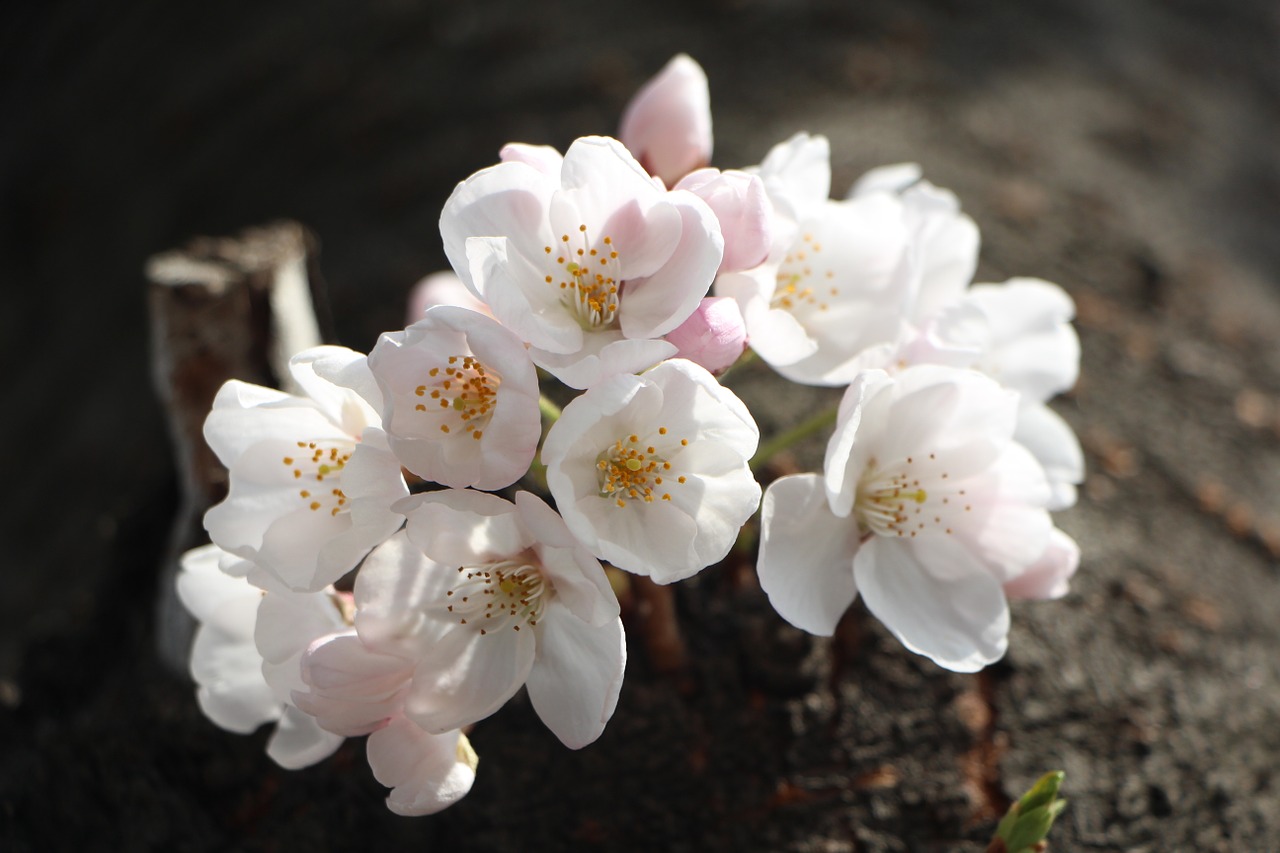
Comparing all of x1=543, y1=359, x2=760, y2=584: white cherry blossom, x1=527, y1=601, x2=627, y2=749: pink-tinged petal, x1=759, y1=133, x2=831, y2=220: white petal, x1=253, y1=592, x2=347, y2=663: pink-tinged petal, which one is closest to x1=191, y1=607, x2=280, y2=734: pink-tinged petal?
x1=253, y1=592, x2=347, y2=663: pink-tinged petal

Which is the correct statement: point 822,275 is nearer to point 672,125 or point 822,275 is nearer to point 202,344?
point 672,125

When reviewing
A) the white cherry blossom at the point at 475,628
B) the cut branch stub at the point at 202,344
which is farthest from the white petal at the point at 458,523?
the cut branch stub at the point at 202,344

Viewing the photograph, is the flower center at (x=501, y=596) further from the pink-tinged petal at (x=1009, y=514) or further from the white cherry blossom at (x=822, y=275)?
the pink-tinged petal at (x=1009, y=514)

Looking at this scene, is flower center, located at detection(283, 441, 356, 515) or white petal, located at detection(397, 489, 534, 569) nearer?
white petal, located at detection(397, 489, 534, 569)

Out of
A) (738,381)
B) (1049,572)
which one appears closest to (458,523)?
(1049,572)

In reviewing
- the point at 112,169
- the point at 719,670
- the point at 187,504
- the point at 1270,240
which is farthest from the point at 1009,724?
the point at 112,169

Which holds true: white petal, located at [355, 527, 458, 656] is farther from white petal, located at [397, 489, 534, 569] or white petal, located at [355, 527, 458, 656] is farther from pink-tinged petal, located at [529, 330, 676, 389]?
pink-tinged petal, located at [529, 330, 676, 389]

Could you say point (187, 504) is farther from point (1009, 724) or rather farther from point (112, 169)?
point (112, 169)

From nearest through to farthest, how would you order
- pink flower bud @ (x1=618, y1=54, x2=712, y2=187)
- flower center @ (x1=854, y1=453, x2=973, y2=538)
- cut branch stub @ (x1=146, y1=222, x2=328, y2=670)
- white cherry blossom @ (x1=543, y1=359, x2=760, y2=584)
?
white cherry blossom @ (x1=543, y1=359, x2=760, y2=584), flower center @ (x1=854, y1=453, x2=973, y2=538), pink flower bud @ (x1=618, y1=54, x2=712, y2=187), cut branch stub @ (x1=146, y1=222, x2=328, y2=670)
